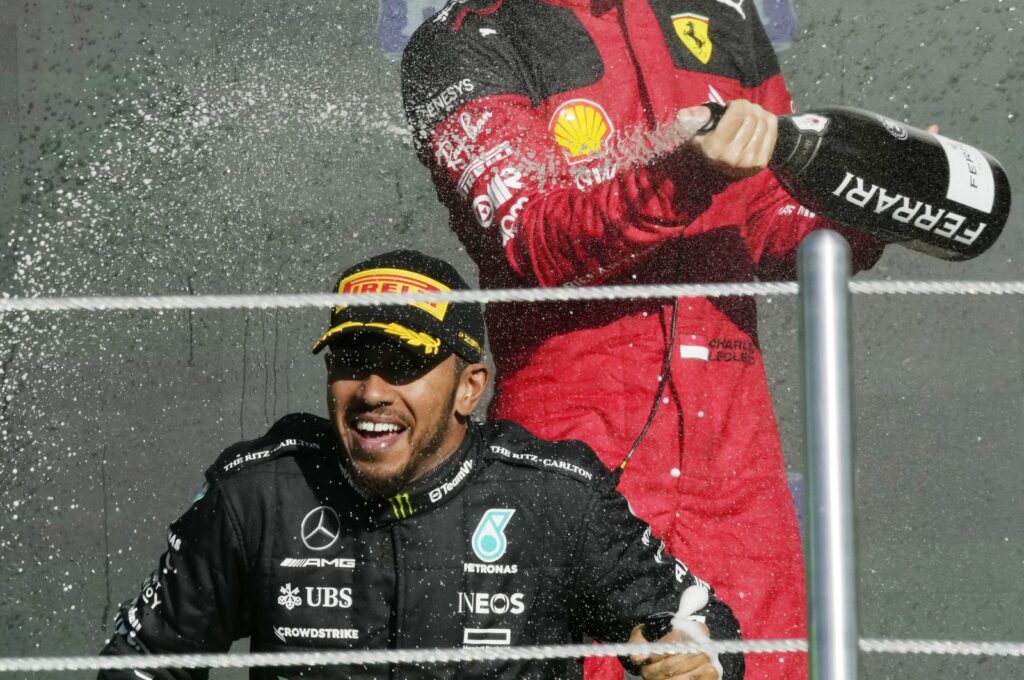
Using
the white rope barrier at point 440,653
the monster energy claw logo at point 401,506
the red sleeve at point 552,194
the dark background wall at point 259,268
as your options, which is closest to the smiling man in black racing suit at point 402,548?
the monster energy claw logo at point 401,506

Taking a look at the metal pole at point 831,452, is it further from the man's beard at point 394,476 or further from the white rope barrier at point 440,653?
the man's beard at point 394,476

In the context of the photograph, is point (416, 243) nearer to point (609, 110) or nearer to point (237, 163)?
point (237, 163)

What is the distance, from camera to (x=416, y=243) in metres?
1.86

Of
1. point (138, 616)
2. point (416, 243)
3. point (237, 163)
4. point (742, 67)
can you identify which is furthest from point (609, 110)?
point (138, 616)

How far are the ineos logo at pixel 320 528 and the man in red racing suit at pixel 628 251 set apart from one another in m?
0.35

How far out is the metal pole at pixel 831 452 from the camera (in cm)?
70

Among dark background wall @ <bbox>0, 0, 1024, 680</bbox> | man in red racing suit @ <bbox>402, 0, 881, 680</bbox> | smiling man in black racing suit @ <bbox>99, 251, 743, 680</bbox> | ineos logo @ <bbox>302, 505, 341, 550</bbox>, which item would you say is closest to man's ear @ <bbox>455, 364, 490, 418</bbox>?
smiling man in black racing suit @ <bbox>99, 251, 743, 680</bbox>

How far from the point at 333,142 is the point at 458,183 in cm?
47

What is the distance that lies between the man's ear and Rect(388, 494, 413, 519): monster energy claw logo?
3.7 inches

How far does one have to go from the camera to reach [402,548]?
1.13 metres

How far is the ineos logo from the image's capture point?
1.14 m

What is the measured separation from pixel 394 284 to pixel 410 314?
0.03 m

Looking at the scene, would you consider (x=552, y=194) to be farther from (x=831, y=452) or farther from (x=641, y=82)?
(x=831, y=452)

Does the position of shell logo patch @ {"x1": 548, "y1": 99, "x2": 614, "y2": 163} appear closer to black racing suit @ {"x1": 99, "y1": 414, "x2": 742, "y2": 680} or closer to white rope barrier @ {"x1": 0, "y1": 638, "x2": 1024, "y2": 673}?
black racing suit @ {"x1": 99, "y1": 414, "x2": 742, "y2": 680}
